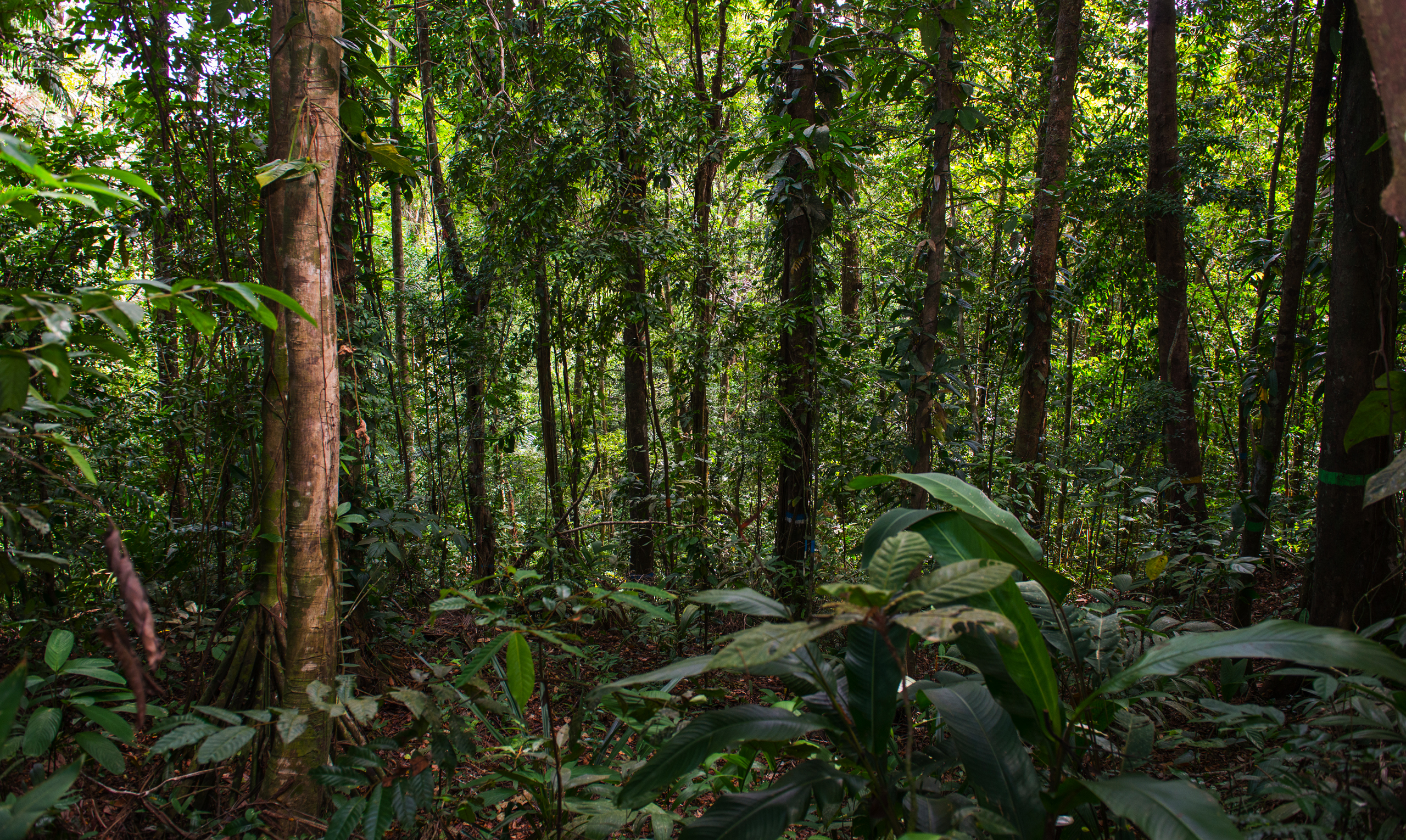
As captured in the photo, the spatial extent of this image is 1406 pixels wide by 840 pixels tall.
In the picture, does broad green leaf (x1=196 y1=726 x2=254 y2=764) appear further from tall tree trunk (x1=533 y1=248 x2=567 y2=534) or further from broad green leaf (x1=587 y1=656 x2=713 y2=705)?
tall tree trunk (x1=533 y1=248 x2=567 y2=534)

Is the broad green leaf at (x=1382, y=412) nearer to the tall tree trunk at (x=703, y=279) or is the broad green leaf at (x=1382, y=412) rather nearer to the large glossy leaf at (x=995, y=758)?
the large glossy leaf at (x=995, y=758)

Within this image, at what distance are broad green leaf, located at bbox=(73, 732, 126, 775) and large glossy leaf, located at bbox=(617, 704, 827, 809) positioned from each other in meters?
1.09

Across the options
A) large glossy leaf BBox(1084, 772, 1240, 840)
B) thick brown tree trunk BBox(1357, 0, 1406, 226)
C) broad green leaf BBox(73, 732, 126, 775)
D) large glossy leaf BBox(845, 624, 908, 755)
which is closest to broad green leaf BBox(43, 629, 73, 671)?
broad green leaf BBox(73, 732, 126, 775)

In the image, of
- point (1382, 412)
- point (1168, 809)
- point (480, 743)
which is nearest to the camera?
point (1168, 809)

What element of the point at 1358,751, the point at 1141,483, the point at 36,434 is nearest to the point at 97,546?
the point at 36,434

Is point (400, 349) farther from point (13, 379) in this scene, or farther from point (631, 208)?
point (13, 379)

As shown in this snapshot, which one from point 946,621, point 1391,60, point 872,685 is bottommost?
point 872,685

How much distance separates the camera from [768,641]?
3.42 ft

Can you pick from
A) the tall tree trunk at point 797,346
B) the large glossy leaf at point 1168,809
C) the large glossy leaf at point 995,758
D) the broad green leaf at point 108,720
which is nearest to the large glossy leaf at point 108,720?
the broad green leaf at point 108,720

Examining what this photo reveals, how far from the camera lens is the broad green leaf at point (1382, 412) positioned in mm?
1761

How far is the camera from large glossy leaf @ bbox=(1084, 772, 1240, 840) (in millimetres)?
1057

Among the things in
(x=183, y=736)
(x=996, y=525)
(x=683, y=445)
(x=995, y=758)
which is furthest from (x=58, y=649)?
(x=683, y=445)

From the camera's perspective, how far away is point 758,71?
14.7ft

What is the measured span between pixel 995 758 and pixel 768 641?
0.68 metres
